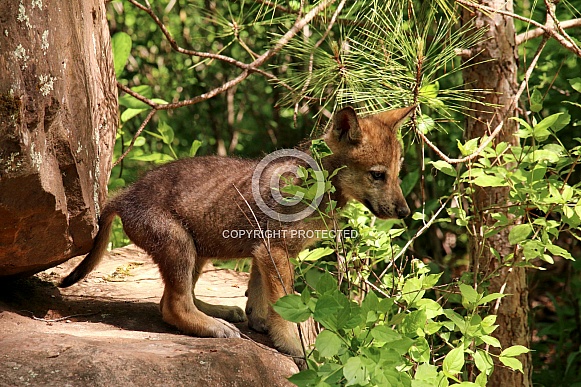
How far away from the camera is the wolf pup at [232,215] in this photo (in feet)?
14.4

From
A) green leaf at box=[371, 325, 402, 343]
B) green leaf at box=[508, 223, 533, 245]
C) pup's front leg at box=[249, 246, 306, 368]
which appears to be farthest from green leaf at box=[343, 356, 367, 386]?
green leaf at box=[508, 223, 533, 245]

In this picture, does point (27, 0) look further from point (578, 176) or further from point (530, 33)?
point (578, 176)

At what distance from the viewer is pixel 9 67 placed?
3498 millimetres

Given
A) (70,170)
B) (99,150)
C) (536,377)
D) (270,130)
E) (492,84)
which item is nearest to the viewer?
(70,170)

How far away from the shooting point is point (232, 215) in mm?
4680

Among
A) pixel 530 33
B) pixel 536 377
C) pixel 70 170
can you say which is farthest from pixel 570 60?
pixel 70 170

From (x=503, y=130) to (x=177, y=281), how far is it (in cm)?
259

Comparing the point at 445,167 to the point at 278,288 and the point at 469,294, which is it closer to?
the point at 469,294

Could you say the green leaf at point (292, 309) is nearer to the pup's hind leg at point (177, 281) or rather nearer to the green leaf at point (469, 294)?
the green leaf at point (469, 294)

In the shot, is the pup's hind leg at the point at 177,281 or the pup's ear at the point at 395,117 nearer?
the pup's hind leg at the point at 177,281

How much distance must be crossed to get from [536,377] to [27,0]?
18.1 feet

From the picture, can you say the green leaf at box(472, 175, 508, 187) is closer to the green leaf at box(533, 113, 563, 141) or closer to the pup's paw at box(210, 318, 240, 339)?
the green leaf at box(533, 113, 563, 141)

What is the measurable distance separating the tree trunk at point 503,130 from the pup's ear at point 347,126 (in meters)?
1.04

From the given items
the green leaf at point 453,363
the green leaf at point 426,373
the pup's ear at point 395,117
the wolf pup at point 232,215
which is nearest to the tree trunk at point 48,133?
the wolf pup at point 232,215
